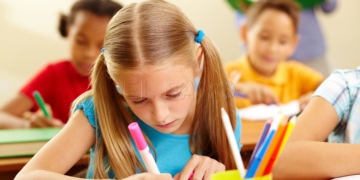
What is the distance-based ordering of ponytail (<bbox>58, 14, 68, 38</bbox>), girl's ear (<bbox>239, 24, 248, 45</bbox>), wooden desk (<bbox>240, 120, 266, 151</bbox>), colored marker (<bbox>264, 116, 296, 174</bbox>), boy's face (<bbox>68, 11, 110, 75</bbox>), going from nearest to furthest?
colored marker (<bbox>264, 116, 296, 174</bbox>) < wooden desk (<bbox>240, 120, 266, 151</bbox>) < boy's face (<bbox>68, 11, 110, 75</bbox>) < ponytail (<bbox>58, 14, 68, 38</bbox>) < girl's ear (<bbox>239, 24, 248, 45</bbox>)

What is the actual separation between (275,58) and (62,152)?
1.06 metres

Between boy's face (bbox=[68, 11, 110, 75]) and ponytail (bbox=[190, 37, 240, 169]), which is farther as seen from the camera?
boy's face (bbox=[68, 11, 110, 75])

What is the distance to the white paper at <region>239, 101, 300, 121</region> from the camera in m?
1.13

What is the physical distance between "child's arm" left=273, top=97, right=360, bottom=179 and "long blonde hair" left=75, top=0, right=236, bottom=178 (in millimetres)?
94

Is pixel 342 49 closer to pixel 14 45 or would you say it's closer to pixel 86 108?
pixel 14 45

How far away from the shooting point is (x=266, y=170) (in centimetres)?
48

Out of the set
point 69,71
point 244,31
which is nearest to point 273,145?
point 69,71

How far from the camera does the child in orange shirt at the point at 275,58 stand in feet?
5.29

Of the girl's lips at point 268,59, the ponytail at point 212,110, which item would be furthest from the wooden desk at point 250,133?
the girl's lips at point 268,59

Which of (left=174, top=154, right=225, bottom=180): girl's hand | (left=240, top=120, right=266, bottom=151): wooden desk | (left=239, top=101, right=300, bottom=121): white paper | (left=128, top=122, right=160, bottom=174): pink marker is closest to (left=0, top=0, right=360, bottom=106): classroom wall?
(left=239, top=101, right=300, bottom=121): white paper

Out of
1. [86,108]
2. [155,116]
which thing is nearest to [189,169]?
[155,116]

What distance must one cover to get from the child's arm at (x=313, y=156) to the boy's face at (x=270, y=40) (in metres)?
0.86

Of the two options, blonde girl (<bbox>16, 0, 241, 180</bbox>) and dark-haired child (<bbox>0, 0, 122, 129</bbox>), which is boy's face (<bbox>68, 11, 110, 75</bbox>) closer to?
dark-haired child (<bbox>0, 0, 122, 129</bbox>)

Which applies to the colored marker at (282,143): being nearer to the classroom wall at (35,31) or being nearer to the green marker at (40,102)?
the green marker at (40,102)
